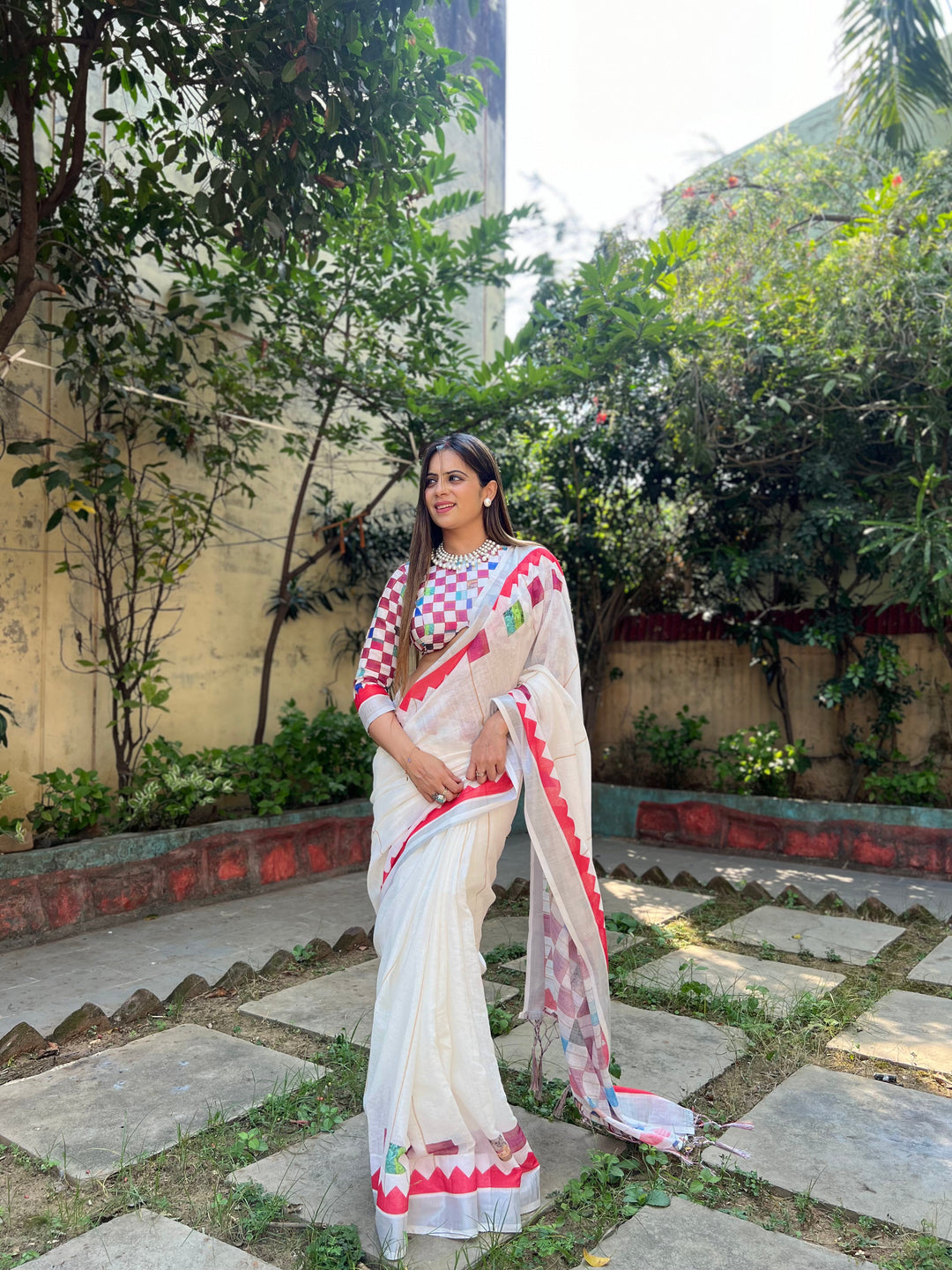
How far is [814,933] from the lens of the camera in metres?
4.29

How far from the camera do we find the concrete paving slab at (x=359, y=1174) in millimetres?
1931

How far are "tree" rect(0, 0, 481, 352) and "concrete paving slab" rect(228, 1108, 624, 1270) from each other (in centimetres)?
332

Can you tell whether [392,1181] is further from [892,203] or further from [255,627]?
[892,203]

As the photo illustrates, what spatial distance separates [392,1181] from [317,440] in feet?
15.7

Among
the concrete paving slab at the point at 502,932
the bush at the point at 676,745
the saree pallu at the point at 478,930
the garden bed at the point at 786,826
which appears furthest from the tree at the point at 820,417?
the saree pallu at the point at 478,930

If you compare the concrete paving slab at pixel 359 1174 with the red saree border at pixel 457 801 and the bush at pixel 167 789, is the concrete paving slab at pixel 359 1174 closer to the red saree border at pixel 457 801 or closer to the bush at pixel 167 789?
the red saree border at pixel 457 801

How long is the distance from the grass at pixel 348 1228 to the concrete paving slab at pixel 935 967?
64 cm

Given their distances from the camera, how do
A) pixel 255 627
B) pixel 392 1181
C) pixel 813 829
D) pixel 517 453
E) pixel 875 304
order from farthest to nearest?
pixel 517 453 → pixel 255 627 → pixel 813 829 → pixel 875 304 → pixel 392 1181

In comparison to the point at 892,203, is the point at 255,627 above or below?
below

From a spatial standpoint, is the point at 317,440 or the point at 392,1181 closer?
the point at 392,1181

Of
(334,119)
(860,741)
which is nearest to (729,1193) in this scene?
(334,119)

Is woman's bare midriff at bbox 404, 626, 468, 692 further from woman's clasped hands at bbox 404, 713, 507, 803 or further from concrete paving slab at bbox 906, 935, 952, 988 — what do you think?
concrete paving slab at bbox 906, 935, 952, 988

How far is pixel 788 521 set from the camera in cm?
664

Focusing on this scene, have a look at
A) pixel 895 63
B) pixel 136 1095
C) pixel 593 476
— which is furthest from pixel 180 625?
pixel 895 63
